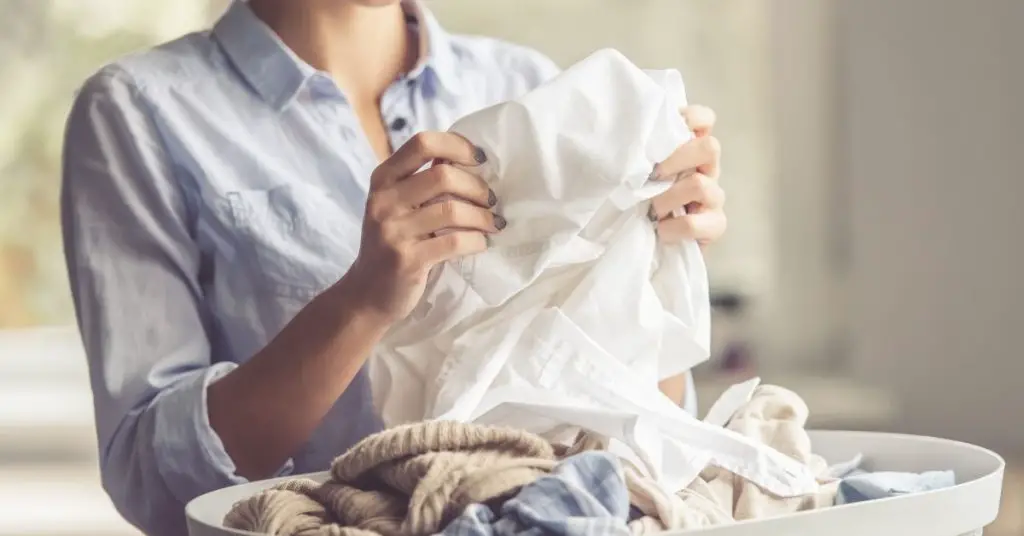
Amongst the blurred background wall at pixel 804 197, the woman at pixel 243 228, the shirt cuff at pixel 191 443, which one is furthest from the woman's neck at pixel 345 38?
the blurred background wall at pixel 804 197

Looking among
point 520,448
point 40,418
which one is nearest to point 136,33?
point 40,418

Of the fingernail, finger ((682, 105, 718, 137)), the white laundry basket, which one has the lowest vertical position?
the white laundry basket

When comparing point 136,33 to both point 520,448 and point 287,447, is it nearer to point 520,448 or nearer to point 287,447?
point 287,447

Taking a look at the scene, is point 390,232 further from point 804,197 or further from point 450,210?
point 804,197

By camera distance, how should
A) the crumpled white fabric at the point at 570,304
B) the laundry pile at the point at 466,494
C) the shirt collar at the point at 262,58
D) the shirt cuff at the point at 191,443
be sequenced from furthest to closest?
the shirt collar at the point at 262,58
the shirt cuff at the point at 191,443
the crumpled white fabric at the point at 570,304
the laundry pile at the point at 466,494

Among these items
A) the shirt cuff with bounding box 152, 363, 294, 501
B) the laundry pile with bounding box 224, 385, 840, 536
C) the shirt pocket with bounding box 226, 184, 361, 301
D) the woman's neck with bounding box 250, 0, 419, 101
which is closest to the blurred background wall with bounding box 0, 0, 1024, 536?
the woman's neck with bounding box 250, 0, 419, 101

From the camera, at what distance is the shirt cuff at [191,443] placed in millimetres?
670

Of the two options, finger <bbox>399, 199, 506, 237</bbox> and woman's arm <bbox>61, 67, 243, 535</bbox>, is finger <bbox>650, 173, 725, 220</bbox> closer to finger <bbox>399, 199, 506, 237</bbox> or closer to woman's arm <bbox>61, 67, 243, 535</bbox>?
finger <bbox>399, 199, 506, 237</bbox>

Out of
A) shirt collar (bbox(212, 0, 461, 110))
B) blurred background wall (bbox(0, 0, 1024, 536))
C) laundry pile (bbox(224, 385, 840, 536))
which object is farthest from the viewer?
blurred background wall (bbox(0, 0, 1024, 536))

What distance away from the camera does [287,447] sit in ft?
2.22

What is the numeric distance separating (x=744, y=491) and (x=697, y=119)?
23 cm

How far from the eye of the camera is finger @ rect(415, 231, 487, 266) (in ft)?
1.91

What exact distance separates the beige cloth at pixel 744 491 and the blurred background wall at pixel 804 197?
0.86 metres

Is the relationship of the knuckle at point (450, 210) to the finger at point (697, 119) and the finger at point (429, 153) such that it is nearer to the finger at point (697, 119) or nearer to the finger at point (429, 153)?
the finger at point (429, 153)
